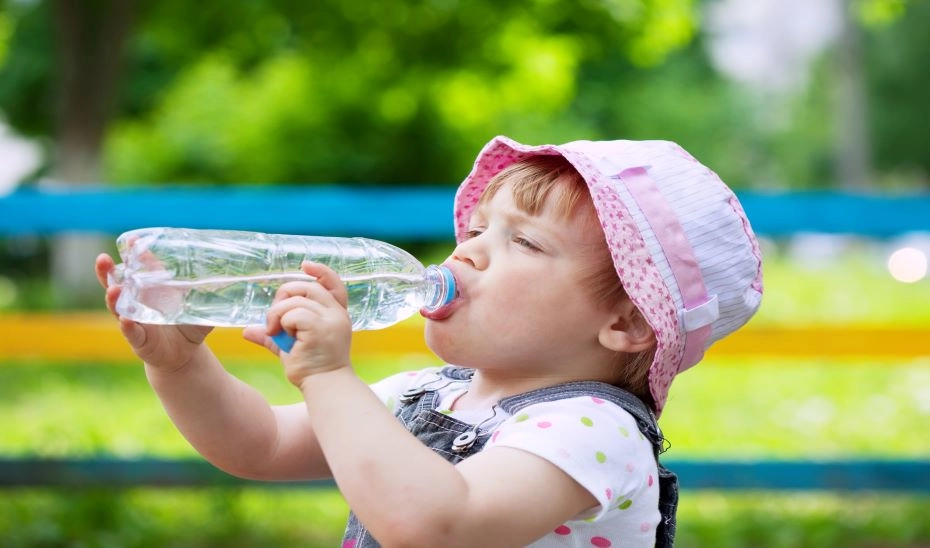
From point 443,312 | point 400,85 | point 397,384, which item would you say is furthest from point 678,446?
point 400,85

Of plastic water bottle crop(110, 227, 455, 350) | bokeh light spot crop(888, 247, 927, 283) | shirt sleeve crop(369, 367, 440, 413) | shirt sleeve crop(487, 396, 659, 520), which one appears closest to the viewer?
shirt sleeve crop(487, 396, 659, 520)

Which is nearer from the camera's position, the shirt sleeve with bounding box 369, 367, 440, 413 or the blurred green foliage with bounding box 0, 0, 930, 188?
the shirt sleeve with bounding box 369, 367, 440, 413

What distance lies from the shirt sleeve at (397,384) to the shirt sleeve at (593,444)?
1.26ft

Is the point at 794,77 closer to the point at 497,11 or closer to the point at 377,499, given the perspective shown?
the point at 497,11

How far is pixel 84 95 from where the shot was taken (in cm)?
1130

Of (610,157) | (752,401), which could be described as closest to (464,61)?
(752,401)

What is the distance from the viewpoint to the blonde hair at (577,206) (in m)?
1.78

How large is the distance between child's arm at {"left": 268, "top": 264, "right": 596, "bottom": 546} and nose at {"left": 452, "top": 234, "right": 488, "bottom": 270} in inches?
11.1

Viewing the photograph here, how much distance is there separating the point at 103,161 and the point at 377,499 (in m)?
10.9

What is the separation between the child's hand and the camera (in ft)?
4.94

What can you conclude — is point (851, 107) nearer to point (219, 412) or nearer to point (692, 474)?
point (692, 474)

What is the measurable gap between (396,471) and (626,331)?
1.65ft

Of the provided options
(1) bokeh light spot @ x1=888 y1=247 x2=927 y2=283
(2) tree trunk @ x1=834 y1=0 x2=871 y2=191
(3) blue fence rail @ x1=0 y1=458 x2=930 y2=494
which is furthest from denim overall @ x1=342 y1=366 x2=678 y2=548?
(2) tree trunk @ x1=834 y1=0 x2=871 y2=191

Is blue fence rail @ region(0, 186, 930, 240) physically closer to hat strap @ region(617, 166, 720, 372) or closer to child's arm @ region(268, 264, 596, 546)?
hat strap @ region(617, 166, 720, 372)
